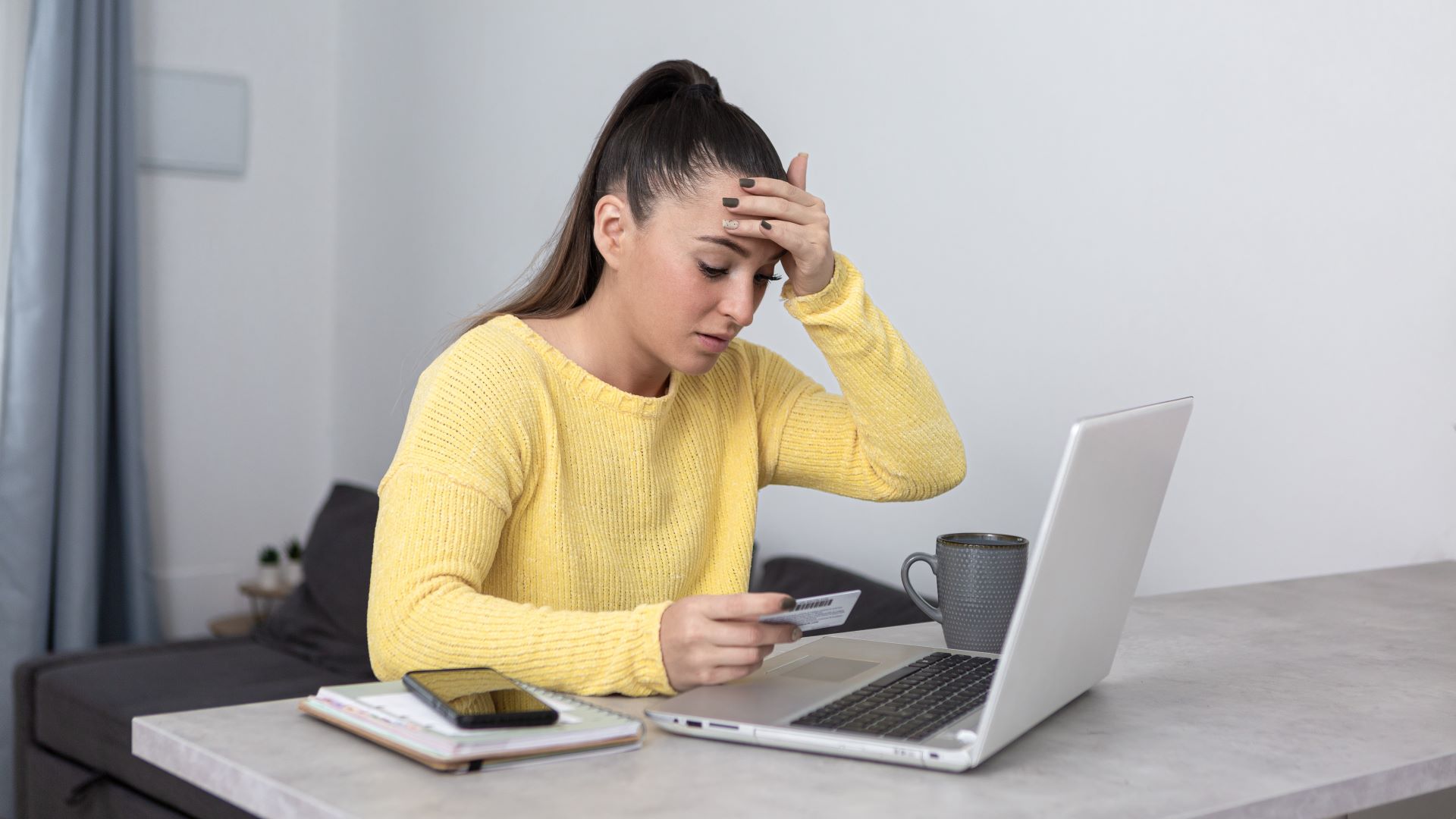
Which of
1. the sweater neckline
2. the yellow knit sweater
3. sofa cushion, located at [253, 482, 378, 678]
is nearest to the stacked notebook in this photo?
the yellow knit sweater

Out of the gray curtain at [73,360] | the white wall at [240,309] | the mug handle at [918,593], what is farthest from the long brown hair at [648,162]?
the white wall at [240,309]

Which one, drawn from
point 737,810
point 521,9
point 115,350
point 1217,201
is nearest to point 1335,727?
point 737,810

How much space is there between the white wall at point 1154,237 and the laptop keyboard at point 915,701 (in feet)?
2.81

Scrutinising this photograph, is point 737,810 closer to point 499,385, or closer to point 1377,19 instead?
point 499,385

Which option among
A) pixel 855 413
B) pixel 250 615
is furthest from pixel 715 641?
pixel 250 615

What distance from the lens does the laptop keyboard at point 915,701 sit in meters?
0.88

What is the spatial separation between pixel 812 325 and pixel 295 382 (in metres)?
3.01

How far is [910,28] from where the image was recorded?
2271mm

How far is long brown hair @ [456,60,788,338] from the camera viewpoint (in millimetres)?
1341

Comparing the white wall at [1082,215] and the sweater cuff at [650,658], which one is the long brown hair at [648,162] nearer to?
the sweater cuff at [650,658]

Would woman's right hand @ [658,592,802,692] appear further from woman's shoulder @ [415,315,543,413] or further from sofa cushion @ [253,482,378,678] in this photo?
sofa cushion @ [253,482,378,678]

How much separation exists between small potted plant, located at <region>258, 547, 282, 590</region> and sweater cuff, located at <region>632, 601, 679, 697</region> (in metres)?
2.95

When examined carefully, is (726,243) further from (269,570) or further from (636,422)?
(269,570)

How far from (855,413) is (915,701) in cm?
56
